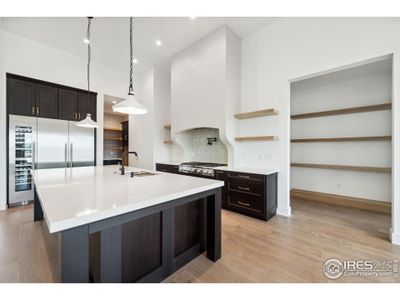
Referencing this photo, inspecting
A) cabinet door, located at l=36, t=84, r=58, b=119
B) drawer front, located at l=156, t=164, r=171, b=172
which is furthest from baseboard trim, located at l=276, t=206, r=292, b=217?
cabinet door, located at l=36, t=84, r=58, b=119

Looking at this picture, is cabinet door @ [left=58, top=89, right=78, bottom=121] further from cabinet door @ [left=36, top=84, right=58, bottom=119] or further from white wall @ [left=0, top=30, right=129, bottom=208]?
white wall @ [left=0, top=30, right=129, bottom=208]

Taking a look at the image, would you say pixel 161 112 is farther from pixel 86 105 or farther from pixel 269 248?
pixel 269 248

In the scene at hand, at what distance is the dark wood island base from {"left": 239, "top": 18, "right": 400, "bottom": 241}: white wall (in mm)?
1840

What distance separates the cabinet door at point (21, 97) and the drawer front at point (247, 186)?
4.27 metres

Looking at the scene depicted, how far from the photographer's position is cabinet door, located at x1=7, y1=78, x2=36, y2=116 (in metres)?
3.37

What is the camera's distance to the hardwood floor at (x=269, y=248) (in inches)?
62.9

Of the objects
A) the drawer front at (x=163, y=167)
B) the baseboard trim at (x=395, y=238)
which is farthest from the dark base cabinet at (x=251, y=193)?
the drawer front at (x=163, y=167)

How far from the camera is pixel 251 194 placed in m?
2.88

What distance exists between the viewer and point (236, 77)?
11.6 ft

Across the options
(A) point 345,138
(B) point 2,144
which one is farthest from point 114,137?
(A) point 345,138

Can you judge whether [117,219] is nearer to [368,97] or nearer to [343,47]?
[343,47]

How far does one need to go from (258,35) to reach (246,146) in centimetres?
220

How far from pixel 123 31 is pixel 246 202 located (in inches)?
158

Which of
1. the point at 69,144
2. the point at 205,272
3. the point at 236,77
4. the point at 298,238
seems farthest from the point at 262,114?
the point at 69,144
